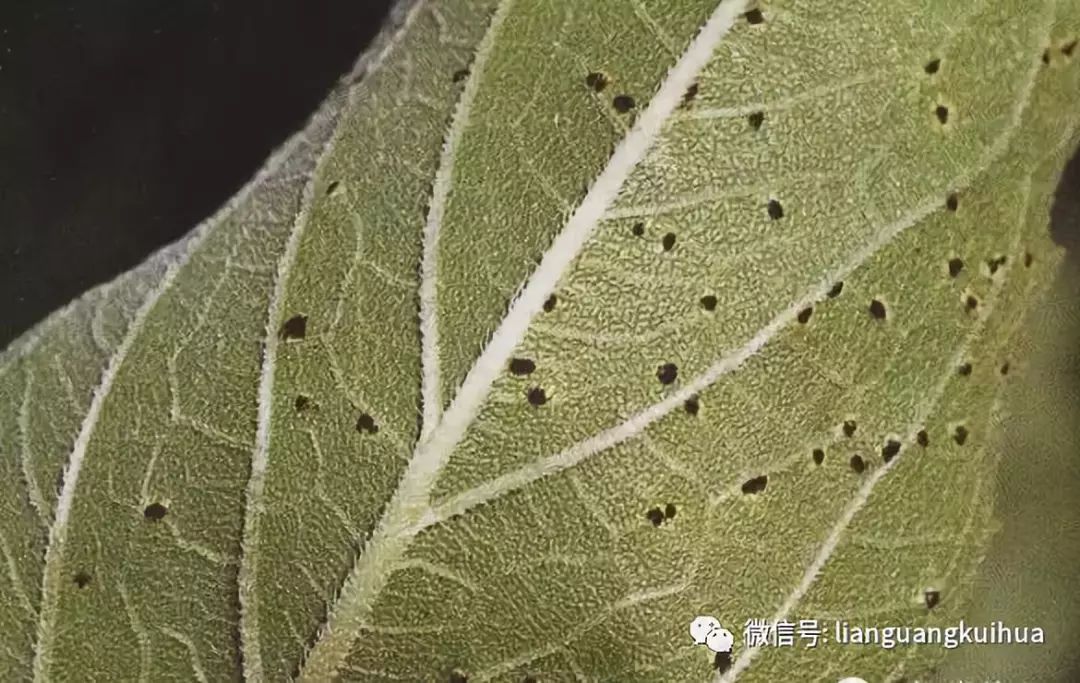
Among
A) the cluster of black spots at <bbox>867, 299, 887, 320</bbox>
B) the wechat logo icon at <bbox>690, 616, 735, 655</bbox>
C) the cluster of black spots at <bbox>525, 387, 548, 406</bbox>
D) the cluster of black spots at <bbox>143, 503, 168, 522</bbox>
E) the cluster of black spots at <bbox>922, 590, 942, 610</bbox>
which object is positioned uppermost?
the cluster of black spots at <bbox>867, 299, 887, 320</bbox>

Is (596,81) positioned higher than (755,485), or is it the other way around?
(596,81)

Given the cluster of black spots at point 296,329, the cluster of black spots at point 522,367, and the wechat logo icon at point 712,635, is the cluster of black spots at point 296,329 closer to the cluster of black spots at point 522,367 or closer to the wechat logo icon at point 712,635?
the cluster of black spots at point 522,367

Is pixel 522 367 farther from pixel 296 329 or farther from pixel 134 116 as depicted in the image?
pixel 134 116

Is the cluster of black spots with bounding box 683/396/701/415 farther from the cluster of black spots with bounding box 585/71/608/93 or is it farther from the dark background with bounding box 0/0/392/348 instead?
the dark background with bounding box 0/0/392/348

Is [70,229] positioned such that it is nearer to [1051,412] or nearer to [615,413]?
[615,413]

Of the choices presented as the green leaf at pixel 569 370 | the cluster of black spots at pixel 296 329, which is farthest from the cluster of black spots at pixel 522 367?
the cluster of black spots at pixel 296 329

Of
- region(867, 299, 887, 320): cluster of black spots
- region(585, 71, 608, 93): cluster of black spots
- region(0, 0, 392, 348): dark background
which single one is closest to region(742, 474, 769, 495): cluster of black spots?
region(867, 299, 887, 320): cluster of black spots

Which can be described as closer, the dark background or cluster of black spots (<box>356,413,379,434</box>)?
cluster of black spots (<box>356,413,379,434</box>)

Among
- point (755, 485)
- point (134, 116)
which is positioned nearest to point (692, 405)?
point (755, 485)
